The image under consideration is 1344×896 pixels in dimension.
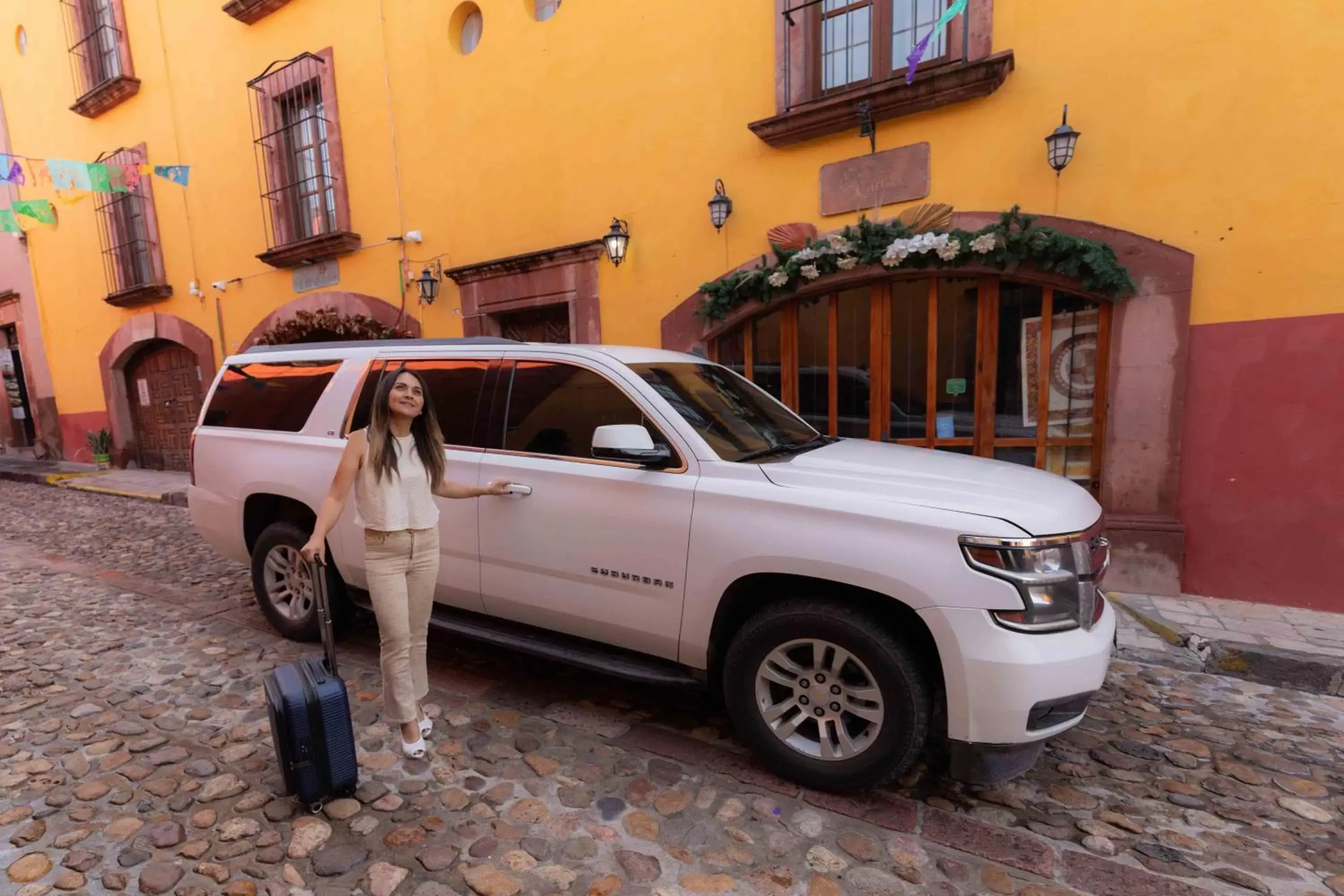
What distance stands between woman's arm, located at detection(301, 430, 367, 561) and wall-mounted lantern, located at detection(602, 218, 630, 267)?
512 cm

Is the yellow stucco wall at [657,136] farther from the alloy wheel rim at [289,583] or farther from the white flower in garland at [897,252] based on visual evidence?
the alloy wheel rim at [289,583]

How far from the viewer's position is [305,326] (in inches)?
390

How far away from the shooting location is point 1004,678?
2457 mm

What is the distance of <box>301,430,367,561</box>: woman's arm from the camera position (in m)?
2.87

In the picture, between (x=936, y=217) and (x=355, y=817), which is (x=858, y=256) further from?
(x=355, y=817)

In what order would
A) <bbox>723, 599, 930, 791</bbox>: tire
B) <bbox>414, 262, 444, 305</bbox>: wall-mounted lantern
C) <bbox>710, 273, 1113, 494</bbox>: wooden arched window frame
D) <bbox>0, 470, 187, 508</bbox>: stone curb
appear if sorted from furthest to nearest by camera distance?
<bbox>0, 470, 187, 508</bbox>: stone curb < <bbox>414, 262, 444, 305</bbox>: wall-mounted lantern < <bbox>710, 273, 1113, 494</bbox>: wooden arched window frame < <bbox>723, 599, 930, 791</bbox>: tire

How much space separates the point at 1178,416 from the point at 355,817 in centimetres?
616

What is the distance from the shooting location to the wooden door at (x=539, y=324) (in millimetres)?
8656

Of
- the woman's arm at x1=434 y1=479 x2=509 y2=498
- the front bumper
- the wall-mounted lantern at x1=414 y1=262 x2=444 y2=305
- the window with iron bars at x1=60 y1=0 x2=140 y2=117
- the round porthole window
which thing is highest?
the window with iron bars at x1=60 y1=0 x2=140 y2=117

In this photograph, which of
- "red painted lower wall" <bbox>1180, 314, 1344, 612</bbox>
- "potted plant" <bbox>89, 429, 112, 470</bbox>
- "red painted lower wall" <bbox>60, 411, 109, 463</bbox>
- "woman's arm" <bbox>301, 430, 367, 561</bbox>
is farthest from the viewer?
"red painted lower wall" <bbox>60, 411, 109, 463</bbox>

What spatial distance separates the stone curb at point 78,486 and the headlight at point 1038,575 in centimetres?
1166

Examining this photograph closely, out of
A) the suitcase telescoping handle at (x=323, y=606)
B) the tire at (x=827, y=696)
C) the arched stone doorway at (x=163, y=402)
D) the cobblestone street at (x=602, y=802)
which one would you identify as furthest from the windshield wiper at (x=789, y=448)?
the arched stone doorway at (x=163, y=402)

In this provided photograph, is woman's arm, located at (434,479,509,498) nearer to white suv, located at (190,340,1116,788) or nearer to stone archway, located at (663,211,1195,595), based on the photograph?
white suv, located at (190,340,1116,788)

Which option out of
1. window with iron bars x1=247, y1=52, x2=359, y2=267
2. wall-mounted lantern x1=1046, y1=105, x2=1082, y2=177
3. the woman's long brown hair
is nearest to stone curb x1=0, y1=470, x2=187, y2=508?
window with iron bars x1=247, y1=52, x2=359, y2=267
